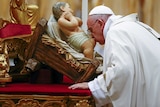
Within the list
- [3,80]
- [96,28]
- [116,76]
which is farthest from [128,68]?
[3,80]

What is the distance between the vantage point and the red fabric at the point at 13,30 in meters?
1.84

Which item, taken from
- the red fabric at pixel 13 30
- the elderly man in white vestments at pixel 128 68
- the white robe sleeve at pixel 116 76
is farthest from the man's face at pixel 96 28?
the red fabric at pixel 13 30

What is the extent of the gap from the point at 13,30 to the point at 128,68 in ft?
2.00

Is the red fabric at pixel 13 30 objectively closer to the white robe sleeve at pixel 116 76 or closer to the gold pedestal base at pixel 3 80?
the gold pedestal base at pixel 3 80

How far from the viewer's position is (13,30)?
73.6 inches

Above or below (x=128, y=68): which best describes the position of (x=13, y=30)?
above

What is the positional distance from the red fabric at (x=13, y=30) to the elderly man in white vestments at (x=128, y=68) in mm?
352

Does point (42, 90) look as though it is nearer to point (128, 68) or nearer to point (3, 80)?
point (3, 80)

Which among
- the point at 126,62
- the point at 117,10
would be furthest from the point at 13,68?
the point at 117,10

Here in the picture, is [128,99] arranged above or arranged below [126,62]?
below

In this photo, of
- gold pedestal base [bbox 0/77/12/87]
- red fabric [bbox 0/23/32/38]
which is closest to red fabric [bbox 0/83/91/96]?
gold pedestal base [bbox 0/77/12/87]

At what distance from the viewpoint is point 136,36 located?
1795 millimetres

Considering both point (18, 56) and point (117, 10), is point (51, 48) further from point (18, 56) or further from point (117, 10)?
point (117, 10)

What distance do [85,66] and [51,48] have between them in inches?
7.5
